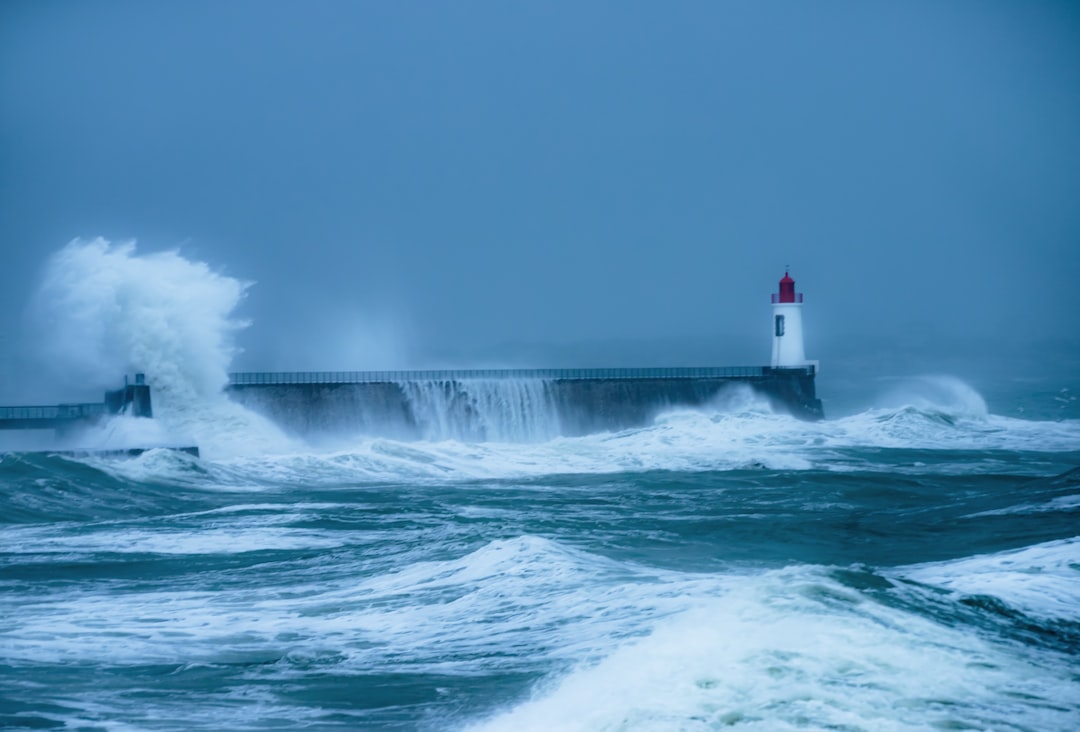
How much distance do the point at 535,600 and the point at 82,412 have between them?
16.0 m

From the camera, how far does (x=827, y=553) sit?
10492 millimetres

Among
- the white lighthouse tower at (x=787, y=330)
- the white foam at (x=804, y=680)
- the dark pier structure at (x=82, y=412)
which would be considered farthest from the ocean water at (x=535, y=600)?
the white lighthouse tower at (x=787, y=330)

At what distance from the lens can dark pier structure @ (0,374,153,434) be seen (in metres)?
20.9

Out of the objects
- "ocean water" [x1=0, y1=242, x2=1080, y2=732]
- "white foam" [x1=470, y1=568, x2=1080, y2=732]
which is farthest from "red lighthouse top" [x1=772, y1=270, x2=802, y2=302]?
"white foam" [x1=470, y1=568, x2=1080, y2=732]

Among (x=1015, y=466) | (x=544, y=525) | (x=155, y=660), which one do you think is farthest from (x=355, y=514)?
(x=1015, y=466)

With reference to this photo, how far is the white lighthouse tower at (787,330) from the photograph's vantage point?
3112 centimetres

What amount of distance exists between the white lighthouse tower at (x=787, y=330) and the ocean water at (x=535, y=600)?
41.3ft

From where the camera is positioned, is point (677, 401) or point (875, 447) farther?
point (677, 401)

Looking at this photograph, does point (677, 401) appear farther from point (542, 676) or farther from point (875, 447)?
point (542, 676)

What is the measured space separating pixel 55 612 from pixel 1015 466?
16779mm

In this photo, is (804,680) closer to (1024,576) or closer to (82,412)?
(1024,576)

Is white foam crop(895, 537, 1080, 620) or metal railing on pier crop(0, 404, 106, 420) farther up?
metal railing on pier crop(0, 404, 106, 420)

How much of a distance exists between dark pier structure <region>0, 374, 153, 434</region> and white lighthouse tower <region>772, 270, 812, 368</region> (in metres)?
15.9

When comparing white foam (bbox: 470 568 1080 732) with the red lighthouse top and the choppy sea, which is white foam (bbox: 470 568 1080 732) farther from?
the red lighthouse top
